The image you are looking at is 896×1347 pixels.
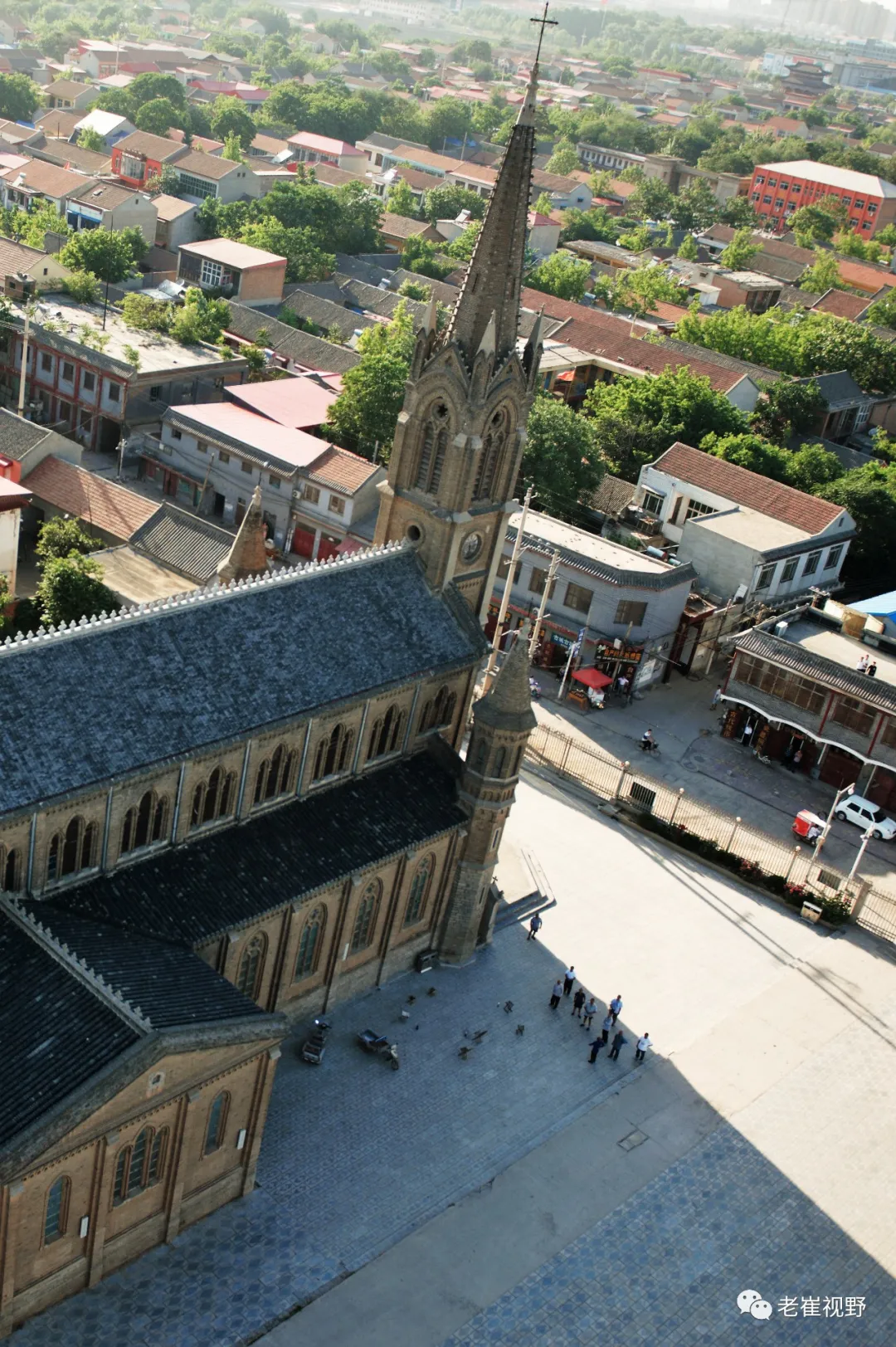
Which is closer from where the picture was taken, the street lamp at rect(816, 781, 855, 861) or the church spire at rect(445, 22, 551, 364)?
the church spire at rect(445, 22, 551, 364)

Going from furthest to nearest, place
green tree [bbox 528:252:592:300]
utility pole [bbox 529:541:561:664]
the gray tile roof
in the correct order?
green tree [bbox 528:252:592:300]
the gray tile roof
utility pole [bbox 529:541:561:664]

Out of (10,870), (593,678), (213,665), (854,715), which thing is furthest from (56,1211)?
(854,715)

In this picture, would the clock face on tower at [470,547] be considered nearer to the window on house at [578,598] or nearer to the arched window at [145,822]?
the arched window at [145,822]

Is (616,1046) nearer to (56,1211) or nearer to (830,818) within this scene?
(830,818)

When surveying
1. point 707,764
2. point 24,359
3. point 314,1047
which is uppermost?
point 24,359

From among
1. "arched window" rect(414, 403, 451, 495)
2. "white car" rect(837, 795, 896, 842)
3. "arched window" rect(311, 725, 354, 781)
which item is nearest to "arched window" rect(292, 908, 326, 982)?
"arched window" rect(311, 725, 354, 781)

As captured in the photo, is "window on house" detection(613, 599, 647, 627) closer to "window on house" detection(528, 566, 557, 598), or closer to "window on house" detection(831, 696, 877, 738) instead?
"window on house" detection(528, 566, 557, 598)
